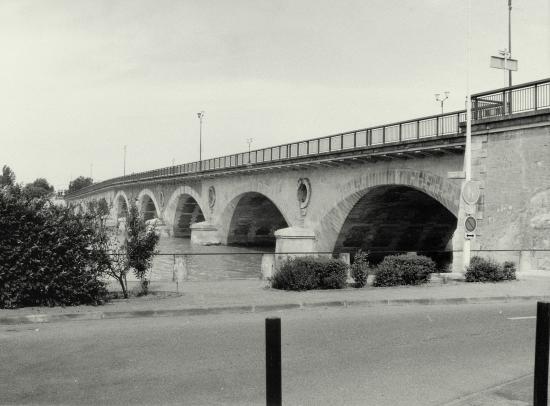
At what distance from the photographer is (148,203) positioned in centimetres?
8888

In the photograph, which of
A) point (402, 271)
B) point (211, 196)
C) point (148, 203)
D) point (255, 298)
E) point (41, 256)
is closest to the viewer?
point (41, 256)

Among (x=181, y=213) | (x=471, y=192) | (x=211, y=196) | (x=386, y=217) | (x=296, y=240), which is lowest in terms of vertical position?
(x=296, y=240)

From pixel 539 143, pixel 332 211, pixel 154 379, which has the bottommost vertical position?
pixel 154 379

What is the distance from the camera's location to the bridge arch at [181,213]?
216 feet

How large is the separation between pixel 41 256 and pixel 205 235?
41.1 meters

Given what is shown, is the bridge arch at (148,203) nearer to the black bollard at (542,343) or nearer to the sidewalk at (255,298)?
the sidewalk at (255,298)

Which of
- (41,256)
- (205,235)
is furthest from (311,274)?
(205,235)

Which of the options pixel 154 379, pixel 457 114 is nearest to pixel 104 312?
pixel 154 379

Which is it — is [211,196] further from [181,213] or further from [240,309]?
[240,309]

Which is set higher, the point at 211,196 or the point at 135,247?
the point at 211,196

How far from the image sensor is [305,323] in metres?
9.83

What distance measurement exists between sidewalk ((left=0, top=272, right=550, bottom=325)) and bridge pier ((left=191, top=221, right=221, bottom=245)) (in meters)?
35.9

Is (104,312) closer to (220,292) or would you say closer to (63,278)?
(63,278)

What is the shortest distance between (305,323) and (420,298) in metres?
3.99
